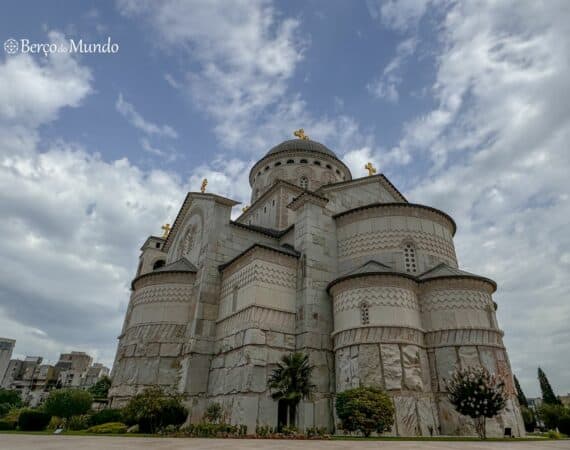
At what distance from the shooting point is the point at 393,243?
22234 millimetres

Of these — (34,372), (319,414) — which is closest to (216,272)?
(319,414)

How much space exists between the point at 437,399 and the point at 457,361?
200 cm

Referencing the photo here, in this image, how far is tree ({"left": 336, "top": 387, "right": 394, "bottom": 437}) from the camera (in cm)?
1428

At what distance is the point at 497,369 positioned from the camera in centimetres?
1750

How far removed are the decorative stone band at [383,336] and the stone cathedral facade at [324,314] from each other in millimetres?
54

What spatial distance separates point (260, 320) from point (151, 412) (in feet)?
21.0

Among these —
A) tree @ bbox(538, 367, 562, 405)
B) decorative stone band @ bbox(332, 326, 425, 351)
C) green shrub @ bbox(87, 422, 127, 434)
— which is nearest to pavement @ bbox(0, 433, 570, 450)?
green shrub @ bbox(87, 422, 127, 434)

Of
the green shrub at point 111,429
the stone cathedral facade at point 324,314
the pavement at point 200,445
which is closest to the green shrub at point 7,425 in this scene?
the stone cathedral facade at point 324,314

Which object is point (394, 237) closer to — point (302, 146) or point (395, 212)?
point (395, 212)

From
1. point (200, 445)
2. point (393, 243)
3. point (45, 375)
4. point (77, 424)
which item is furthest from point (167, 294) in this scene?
point (45, 375)

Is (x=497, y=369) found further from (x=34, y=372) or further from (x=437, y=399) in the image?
(x=34, y=372)

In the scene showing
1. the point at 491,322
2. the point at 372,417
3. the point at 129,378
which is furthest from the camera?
the point at 129,378

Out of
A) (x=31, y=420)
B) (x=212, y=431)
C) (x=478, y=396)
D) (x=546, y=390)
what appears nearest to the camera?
(x=478, y=396)

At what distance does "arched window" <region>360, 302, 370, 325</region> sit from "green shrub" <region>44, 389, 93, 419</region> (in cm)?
1750
